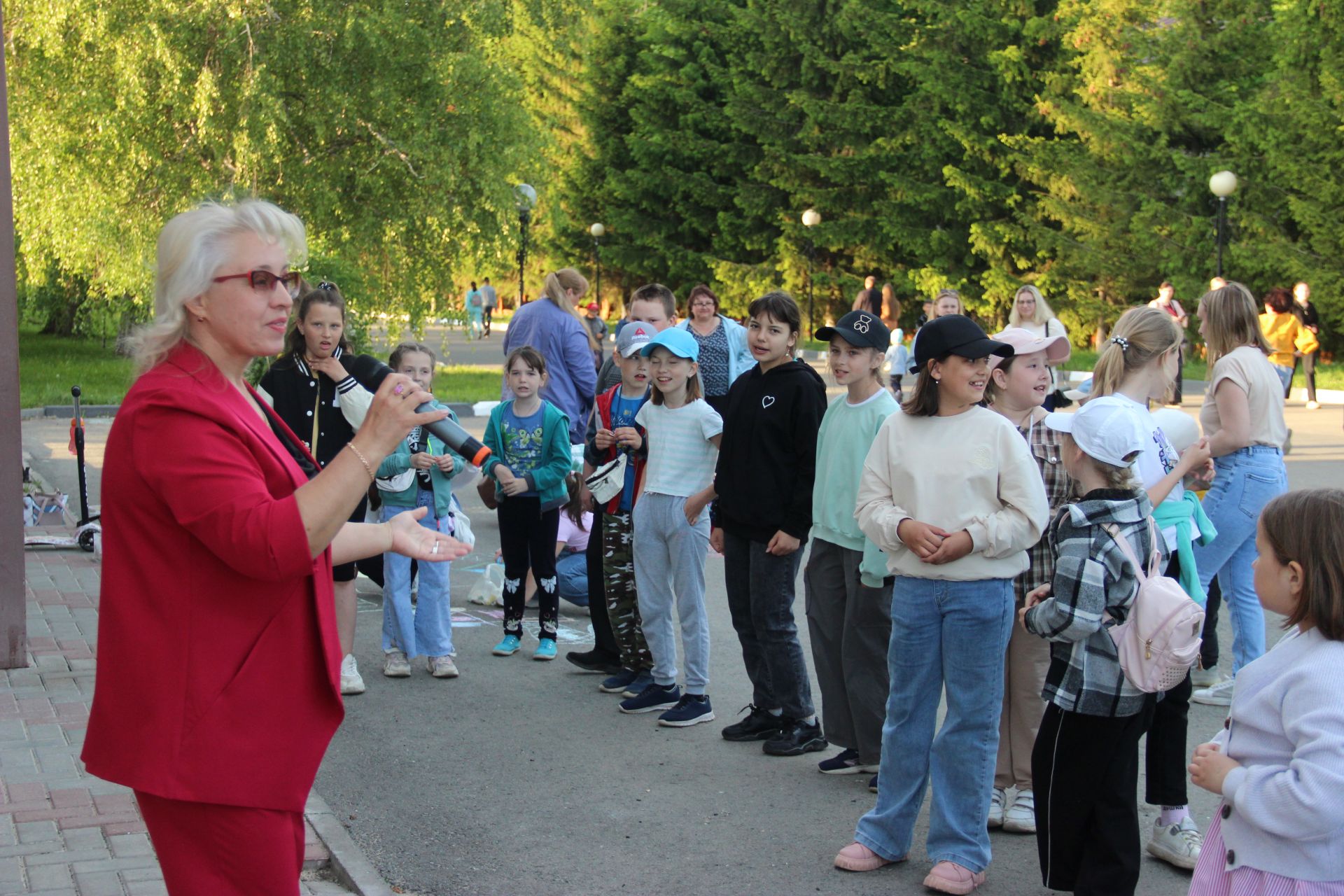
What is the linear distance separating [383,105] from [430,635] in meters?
15.0

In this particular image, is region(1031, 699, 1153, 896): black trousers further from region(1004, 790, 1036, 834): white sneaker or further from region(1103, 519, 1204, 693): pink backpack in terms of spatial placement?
region(1004, 790, 1036, 834): white sneaker

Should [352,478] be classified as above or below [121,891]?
above

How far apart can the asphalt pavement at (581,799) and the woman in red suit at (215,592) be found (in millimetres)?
2121

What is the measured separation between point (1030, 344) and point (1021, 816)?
1821mm

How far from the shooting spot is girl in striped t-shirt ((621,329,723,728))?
252 inches

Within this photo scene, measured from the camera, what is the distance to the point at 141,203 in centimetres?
2009

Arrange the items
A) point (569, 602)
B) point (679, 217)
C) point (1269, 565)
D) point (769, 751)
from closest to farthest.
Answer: point (1269, 565)
point (769, 751)
point (569, 602)
point (679, 217)

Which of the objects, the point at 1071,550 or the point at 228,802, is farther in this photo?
the point at 1071,550

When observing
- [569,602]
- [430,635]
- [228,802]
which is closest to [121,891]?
[228,802]

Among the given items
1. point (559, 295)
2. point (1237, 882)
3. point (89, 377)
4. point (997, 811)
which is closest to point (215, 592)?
point (1237, 882)

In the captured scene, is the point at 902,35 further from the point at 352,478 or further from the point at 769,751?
the point at 352,478

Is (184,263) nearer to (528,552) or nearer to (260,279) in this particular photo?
(260,279)

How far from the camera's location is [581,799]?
5363 millimetres

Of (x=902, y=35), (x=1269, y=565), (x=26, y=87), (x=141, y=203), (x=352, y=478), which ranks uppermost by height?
(x=902, y=35)
